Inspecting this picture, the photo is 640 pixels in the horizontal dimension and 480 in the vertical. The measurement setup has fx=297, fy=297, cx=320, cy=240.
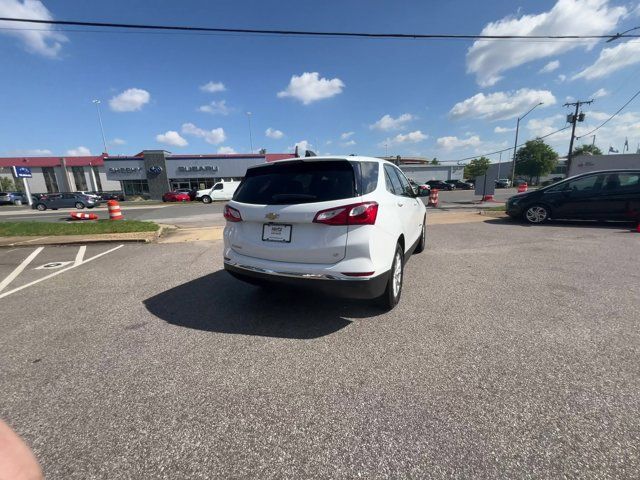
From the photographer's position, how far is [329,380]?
7.72 feet

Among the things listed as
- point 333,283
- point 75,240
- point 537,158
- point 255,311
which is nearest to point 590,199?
point 333,283

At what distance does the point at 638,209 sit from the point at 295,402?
35.2ft

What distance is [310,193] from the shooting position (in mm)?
2959

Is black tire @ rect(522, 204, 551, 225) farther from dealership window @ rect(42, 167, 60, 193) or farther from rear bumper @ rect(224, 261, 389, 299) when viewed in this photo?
dealership window @ rect(42, 167, 60, 193)

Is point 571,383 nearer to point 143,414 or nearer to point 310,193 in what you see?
point 310,193

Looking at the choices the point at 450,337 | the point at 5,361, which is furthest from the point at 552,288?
the point at 5,361

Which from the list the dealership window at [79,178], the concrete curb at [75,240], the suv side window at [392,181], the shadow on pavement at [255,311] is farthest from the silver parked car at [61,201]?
the dealership window at [79,178]

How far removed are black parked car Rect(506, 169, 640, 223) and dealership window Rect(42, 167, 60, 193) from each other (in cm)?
7791

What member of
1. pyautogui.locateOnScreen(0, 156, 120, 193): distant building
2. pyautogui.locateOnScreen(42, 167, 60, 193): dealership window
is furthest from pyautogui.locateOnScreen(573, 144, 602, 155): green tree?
pyautogui.locateOnScreen(42, 167, 60, 193): dealership window

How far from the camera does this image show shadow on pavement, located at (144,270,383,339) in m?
3.17

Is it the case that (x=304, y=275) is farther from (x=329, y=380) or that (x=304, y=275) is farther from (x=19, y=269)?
(x=19, y=269)

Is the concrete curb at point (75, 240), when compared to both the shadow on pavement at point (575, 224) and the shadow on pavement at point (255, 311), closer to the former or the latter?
the shadow on pavement at point (255, 311)

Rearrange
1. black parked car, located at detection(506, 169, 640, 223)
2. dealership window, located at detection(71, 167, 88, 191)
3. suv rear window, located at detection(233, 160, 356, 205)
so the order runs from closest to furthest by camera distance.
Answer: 1. suv rear window, located at detection(233, 160, 356, 205)
2. black parked car, located at detection(506, 169, 640, 223)
3. dealership window, located at detection(71, 167, 88, 191)

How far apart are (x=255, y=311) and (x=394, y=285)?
1690mm
